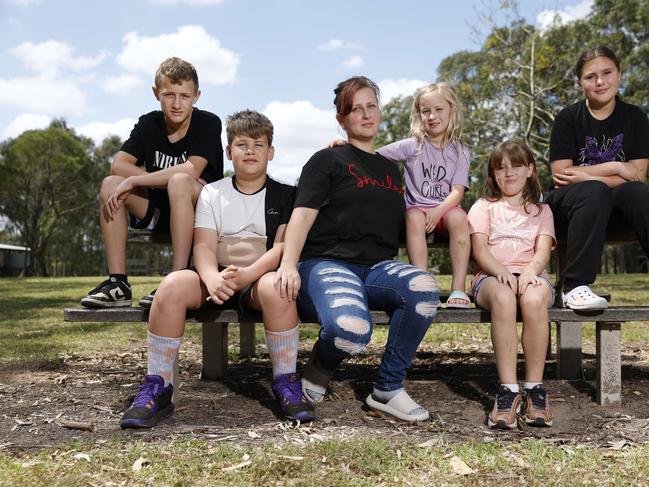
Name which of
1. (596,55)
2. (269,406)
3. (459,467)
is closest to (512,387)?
(459,467)

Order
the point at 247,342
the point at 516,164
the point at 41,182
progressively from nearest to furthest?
the point at 516,164
the point at 247,342
the point at 41,182

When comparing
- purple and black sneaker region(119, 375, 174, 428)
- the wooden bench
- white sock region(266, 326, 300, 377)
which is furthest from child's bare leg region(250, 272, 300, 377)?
purple and black sneaker region(119, 375, 174, 428)

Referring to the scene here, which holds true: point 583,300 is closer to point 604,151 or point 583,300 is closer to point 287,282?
point 604,151

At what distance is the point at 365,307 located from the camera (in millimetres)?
3500

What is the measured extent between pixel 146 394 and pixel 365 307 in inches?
48.0

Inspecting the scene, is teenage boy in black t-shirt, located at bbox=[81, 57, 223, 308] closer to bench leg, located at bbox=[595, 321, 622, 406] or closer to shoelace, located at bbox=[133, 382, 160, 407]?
shoelace, located at bbox=[133, 382, 160, 407]

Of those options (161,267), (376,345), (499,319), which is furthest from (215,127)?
(161,267)

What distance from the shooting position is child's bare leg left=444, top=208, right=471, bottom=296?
4027mm

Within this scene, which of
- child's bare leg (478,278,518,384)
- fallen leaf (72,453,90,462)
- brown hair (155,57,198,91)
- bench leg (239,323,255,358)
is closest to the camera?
fallen leaf (72,453,90,462)

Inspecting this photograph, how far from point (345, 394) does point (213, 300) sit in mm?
1067

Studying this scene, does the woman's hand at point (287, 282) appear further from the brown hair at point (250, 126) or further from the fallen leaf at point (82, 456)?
the fallen leaf at point (82, 456)

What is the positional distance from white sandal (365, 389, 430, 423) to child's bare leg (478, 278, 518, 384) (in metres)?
0.47

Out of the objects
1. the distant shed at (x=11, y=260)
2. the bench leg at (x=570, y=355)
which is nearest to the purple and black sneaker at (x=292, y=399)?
the bench leg at (x=570, y=355)

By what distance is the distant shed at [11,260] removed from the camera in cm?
4914
